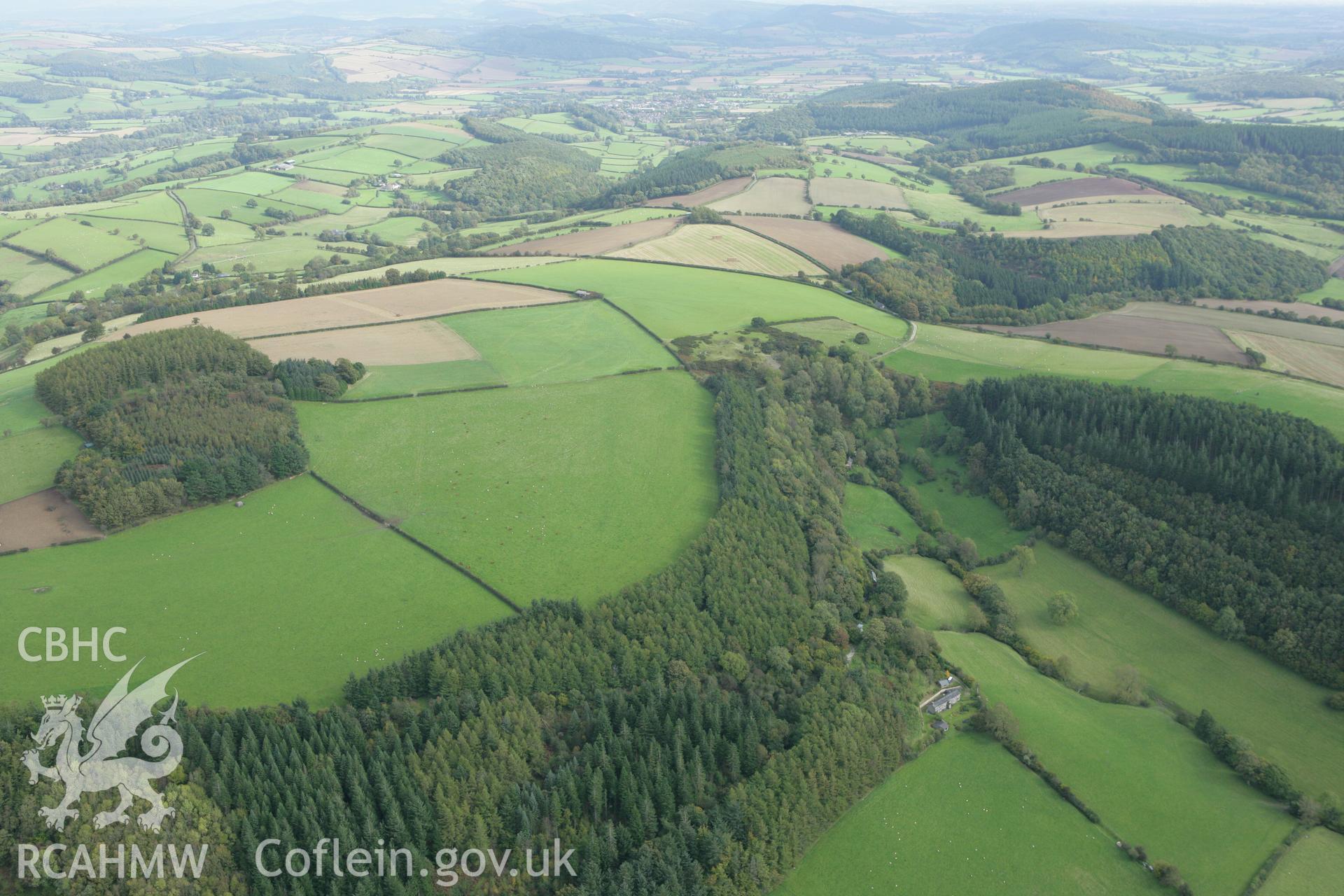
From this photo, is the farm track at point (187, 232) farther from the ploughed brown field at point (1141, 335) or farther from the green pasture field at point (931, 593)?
the green pasture field at point (931, 593)

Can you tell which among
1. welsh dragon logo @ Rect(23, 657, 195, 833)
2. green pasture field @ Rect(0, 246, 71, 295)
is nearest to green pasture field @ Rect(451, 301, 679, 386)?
welsh dragon logo @ Rect(23, 657, 195, 833)

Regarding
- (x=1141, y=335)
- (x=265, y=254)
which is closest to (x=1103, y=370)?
(x=1141, y=335)

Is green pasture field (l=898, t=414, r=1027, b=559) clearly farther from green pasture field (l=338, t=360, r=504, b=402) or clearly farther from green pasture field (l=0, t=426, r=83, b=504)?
green pasture field (l=0, t=426, r=83, b=504)

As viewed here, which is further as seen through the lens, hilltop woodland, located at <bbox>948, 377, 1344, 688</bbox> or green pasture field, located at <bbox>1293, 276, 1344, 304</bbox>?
green pasture field, located at <bbox>1293, 276, 1344, 304</bbox>

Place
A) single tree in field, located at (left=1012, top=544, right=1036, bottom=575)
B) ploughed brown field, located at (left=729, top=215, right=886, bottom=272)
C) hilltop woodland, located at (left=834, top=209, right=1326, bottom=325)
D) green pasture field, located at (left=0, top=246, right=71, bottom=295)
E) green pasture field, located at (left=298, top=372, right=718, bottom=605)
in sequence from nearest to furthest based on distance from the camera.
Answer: green pasture field, located at (left=298, top=372, right=718, bottom=605) → single tree in field, located at (left=1012, top=544, right=1036, bottom=575) → hilltop woodland, located at (left=834, top=209, right=1326, bottom=325) → green pasture field, located at (left=0, top=246, right=71, bottom=295) → ploughed brown field, located at (left=729, top=215, right=886, bottom=272)

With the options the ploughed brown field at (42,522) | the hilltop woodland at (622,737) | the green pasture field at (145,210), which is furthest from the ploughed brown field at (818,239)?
the green pasture field at (145,210)

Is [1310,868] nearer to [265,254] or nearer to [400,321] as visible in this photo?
[400,321]
